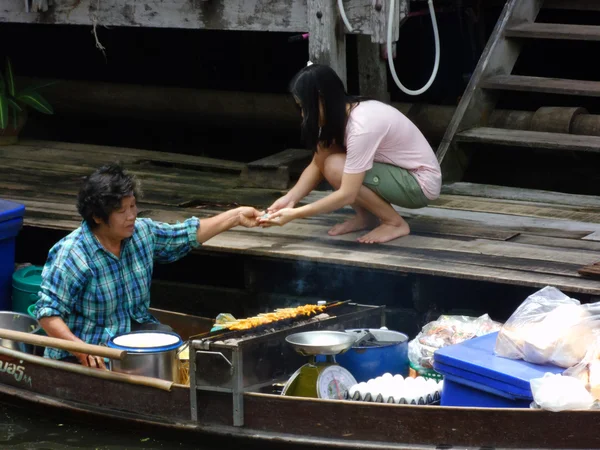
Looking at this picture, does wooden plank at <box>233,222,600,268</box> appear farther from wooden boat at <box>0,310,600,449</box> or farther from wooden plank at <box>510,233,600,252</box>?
wooden boat at <box>0,310,600,449</box>

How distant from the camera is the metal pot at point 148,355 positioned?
533 centimetres

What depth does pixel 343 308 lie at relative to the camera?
18.9 feet

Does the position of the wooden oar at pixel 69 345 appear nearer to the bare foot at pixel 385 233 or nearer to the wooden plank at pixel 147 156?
the bare foot at pixel 385 233

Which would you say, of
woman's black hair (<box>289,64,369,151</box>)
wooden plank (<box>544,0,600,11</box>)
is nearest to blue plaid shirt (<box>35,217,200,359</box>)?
woman's black hair (<box>289,64,369,151</box>)

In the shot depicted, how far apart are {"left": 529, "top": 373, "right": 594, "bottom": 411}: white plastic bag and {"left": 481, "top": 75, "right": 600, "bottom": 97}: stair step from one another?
126 inches

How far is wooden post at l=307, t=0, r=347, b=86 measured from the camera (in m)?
6.98

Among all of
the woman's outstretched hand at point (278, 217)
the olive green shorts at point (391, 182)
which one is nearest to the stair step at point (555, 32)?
the olive green shorts at point (391, 182)

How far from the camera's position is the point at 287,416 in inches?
197

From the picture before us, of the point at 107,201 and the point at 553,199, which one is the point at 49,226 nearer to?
the point at 107,201

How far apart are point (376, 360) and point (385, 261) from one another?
836mm

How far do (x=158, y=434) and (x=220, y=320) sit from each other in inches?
31.5

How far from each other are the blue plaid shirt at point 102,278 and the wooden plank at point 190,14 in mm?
1982

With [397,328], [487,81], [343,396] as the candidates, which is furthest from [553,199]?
[343,396]

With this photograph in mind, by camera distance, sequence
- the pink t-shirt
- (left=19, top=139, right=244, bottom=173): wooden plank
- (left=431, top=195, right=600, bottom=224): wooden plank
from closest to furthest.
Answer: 1. the pink t-shirt
2. (left=431, top=195, right=600, bottom=224): wooden plank
3. (left=19, top=139, right=244, bottom=173): wooden plank
